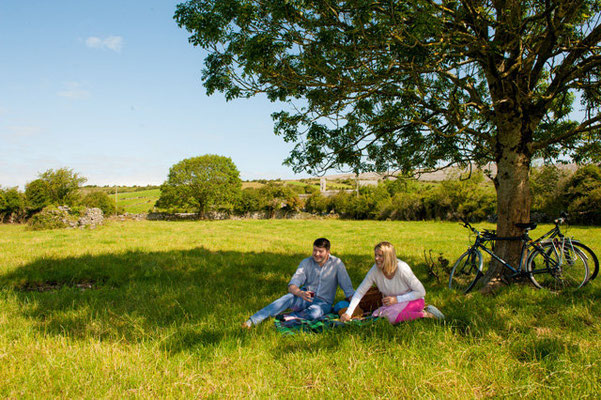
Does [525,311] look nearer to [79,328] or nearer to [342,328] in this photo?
[342,328]

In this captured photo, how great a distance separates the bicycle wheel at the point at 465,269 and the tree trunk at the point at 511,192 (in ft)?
1.28

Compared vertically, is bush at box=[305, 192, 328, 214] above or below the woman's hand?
above

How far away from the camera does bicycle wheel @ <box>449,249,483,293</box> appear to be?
23.4 ft

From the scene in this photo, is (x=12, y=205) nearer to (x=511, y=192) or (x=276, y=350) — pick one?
(x=276, y=350)

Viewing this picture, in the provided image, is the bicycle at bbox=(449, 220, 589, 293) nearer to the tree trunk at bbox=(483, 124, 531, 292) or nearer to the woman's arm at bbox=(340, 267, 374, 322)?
the tree trunk at bbox=(483, 124, 531, 292)

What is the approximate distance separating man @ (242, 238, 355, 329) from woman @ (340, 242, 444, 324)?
48 cm

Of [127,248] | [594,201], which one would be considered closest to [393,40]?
[127,248]

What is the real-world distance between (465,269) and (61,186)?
5876 centimetres

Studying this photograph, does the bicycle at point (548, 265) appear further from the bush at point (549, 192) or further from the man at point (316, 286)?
the bush at point (549, 192)

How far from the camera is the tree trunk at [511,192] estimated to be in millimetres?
6727

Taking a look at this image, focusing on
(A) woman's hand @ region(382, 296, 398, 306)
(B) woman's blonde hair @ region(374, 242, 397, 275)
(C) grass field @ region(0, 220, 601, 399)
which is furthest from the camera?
(B) woman's blonde hair @ region(374, 242, 397, 275)

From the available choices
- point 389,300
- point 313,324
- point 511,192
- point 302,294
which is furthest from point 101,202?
point 511,192

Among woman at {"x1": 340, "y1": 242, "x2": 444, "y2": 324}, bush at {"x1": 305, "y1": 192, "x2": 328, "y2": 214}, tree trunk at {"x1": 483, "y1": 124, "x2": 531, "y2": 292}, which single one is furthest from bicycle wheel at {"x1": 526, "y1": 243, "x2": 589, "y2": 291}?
bush at {"x1": 305, "y1": 192, "x2": 328, "y2": 214}

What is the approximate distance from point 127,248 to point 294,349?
11085mm
